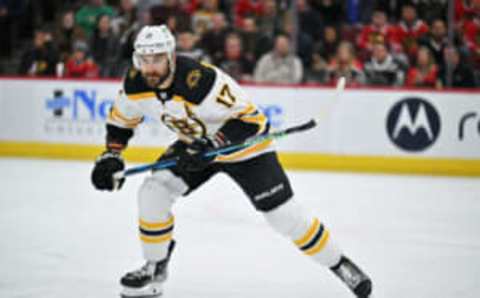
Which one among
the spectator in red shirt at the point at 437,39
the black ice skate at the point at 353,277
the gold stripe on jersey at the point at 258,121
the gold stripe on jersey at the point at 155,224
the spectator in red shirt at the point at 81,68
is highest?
the gold stripe on jersey at the point at 258,121

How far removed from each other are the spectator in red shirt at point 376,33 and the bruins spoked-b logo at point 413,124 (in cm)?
59

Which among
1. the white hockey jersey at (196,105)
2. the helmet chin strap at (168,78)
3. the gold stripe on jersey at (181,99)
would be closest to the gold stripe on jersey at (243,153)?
the white hockey jersey at (196,105)

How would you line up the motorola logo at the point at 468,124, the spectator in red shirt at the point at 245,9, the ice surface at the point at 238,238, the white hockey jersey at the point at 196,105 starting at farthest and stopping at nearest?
the spectator in red shirt at the point at 245,9, the motorola logo at the point at 468,124, the ice surface at the point at 238,238, the white hockey jersey at the point at 196,105

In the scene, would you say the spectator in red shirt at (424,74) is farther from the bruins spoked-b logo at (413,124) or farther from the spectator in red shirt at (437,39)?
the bruins spoked-b logo at (413,124)

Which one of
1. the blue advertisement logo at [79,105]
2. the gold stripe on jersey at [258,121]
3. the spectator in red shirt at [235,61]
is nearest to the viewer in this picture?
the gold stripe on jersey at [258,121]

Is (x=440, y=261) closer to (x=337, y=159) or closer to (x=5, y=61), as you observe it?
(x=337, y=159)

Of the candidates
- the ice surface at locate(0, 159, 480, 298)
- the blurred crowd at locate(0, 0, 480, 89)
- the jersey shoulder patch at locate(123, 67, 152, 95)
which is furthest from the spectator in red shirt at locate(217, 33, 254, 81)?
the jersey shoulder patch at locate(123, 67, 152, 95)

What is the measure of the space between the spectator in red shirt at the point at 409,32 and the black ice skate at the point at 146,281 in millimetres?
4645

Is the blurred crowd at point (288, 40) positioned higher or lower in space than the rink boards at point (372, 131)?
higher

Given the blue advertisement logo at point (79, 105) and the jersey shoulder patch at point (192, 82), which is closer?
the jersey shoulder patch at point (192, 82)

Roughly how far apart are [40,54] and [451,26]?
3914 millimetres

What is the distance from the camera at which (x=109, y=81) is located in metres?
8.16

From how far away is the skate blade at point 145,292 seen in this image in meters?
3.71

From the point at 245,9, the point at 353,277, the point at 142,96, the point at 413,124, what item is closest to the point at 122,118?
the point at 142,96
